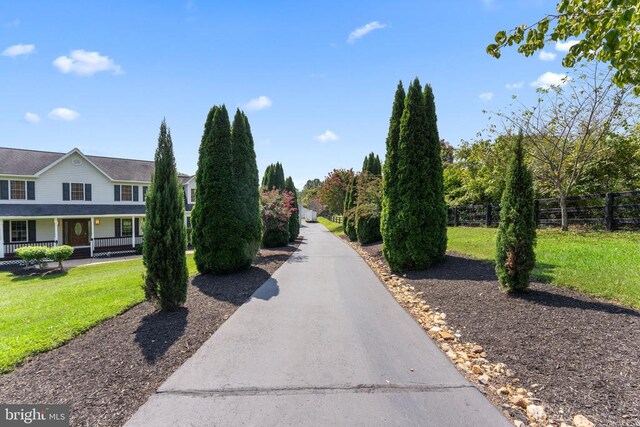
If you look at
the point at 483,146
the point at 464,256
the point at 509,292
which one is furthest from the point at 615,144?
the point at 509,292

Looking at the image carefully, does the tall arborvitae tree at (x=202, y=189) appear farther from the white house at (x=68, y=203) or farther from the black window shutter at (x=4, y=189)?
the black window shutter at (x=4, y=189)

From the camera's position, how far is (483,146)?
55.1 ft

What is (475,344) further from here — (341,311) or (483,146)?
(483,146)

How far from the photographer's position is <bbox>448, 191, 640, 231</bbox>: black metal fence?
35.7 feet

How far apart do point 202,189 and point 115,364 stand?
6.31 meters

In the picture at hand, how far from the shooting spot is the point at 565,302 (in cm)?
503

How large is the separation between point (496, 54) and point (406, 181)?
6116 mm

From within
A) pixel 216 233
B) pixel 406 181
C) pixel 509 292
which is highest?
pixel 406 181

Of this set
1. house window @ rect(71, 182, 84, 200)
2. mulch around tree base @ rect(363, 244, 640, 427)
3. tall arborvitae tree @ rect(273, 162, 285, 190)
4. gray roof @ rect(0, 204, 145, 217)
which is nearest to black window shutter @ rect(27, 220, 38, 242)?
gray roof @ rect(0, 204, 145, 217)

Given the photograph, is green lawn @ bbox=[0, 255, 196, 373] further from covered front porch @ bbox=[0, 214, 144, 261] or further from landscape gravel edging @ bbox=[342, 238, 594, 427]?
covered front porch @ bbox=[0, 214, 144, 261]

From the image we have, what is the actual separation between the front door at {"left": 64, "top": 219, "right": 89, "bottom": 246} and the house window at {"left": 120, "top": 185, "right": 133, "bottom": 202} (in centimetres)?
281

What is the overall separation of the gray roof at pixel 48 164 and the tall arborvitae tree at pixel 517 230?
1971 cm

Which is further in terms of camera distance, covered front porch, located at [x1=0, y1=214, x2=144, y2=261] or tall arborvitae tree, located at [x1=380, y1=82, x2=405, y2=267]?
covered front porch, located at [x1=0, y1=214, x2=144, y2=261]

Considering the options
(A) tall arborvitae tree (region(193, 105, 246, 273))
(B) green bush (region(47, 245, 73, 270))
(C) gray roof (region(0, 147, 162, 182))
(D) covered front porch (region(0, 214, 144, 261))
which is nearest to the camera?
(A) tall arborvitae tree (region(193, 105, 246, 273))
